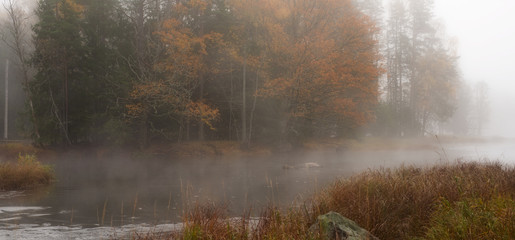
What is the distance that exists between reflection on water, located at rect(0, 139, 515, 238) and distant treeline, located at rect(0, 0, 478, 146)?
135 inches

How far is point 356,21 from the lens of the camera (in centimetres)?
2922

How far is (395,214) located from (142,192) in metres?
9.48

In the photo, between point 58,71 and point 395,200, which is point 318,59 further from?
point 395,200

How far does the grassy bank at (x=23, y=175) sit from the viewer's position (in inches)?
575

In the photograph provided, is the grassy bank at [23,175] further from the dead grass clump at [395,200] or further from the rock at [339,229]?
the rock at [339,229]

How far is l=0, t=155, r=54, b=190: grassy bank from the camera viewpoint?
47.9 feet

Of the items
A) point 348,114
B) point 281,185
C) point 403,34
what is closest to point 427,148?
point 348,114

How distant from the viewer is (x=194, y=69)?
28734 mm

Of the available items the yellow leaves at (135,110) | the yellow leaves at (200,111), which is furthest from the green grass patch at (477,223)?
the yellow leaves at (135,110)

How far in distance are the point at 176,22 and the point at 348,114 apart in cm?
1379

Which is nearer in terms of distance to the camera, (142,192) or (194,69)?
(142,192)

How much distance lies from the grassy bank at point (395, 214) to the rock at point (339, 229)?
0.72 ft

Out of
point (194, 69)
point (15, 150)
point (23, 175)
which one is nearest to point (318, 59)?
point (194, 69)

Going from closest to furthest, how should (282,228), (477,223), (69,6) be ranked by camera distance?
(477,223), (282,228), (69,6)
